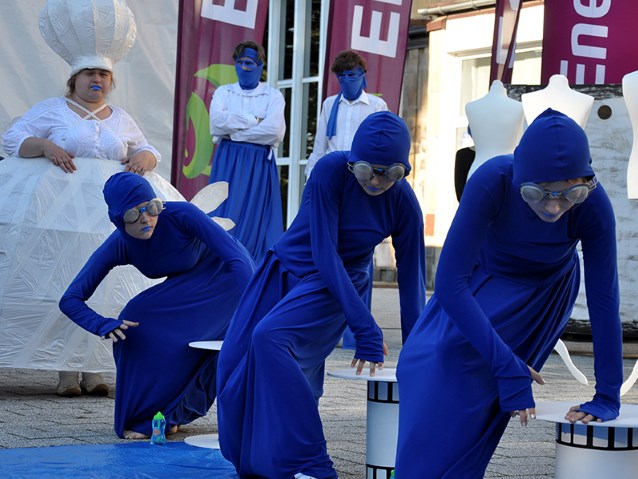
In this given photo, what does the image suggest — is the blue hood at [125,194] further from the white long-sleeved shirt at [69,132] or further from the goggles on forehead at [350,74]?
the goggles on forehead at [350,74]

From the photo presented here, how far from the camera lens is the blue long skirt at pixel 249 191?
10.3 m

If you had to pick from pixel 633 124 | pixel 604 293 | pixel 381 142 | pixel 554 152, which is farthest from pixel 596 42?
pixel 554 152

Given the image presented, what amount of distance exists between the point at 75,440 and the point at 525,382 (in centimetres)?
281

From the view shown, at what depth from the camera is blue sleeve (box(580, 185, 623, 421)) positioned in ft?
12.2

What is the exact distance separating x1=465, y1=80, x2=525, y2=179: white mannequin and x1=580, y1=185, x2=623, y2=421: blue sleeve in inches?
151

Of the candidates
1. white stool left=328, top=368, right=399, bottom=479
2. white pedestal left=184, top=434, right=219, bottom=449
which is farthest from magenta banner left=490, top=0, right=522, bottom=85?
white stool left=328, top=368, right=399, bottom=479

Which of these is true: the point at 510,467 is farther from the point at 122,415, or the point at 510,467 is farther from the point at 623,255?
the point at 623,255

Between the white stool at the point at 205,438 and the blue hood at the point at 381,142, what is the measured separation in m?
1.33

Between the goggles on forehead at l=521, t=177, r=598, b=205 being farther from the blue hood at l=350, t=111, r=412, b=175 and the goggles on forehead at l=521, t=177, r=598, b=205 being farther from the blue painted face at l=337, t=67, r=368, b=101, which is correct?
the blue painted face at l=337, t=67, r=368, b=101

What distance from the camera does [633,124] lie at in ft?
23.5

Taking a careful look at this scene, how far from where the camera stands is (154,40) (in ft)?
35.7

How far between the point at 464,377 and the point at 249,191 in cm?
674

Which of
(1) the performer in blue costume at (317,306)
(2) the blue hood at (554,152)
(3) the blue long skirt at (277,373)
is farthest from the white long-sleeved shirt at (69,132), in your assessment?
(2) the blue hood at (554,152)

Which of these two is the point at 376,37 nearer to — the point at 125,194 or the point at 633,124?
the point at 633,124
